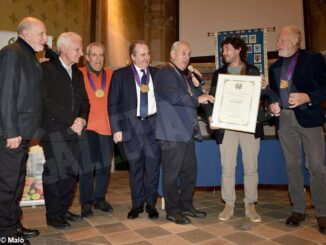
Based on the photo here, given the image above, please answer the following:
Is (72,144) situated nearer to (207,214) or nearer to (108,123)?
(108,123)

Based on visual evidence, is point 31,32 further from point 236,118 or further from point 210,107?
point 236,118

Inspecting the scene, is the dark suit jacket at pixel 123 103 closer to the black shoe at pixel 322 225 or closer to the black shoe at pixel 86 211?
the black shoe at pixel 86 211

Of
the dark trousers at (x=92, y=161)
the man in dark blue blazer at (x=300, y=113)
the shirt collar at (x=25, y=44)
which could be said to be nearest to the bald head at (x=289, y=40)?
the man in dark blue blazer at (x=300, y=113)

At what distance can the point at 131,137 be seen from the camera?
3137 millimetres

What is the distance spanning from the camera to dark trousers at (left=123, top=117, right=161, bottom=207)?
3.16 meters

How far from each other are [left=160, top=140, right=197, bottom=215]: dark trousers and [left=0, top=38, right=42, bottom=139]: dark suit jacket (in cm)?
125

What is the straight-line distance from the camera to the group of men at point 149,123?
2.82 metres

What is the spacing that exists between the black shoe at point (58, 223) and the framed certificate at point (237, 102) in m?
1.72

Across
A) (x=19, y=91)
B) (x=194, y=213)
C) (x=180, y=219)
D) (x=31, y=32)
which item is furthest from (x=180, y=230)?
(x=31, y=32)

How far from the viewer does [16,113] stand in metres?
2.27

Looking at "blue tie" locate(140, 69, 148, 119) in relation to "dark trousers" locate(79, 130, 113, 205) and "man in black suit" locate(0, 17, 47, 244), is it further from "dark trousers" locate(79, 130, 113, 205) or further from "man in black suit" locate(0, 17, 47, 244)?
"man in black suit" locate(0, 17, 47, 244)

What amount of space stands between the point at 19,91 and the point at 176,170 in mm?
1590

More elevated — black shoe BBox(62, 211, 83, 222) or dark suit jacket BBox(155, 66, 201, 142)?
dark suit jacket BBox(155, 66, 201, 142)

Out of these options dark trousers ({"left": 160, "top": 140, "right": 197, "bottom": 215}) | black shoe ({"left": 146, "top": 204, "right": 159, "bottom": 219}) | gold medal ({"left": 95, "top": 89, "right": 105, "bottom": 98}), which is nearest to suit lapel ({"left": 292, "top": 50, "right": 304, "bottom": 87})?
dark trousers ({"left": 160, "top": 140, "right": 197, "bottom": 215})
